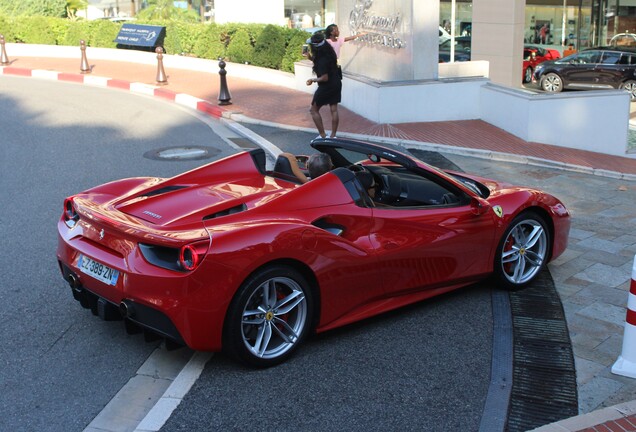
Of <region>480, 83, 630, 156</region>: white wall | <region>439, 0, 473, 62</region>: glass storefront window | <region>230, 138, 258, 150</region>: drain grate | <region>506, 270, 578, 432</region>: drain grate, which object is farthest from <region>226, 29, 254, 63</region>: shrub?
<region>506, 270, 578, 432</region>: drain grate

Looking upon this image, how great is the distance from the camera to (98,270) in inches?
204

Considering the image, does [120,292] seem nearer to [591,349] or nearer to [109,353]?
[109,353]

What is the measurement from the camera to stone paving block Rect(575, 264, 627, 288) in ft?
22.9

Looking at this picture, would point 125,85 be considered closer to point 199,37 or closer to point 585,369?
point 199,37

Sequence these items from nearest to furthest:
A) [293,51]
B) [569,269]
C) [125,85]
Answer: [569,269], [125,85], [293,51]

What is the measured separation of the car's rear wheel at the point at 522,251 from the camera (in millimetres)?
6543

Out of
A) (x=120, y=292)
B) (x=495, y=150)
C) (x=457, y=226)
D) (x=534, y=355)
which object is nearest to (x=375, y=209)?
(x=457, y=226)

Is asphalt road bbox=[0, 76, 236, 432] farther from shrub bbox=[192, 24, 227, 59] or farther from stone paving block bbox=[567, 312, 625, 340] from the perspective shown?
shrub bbox=[192, 24, 227, 59]

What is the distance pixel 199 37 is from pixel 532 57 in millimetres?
12399

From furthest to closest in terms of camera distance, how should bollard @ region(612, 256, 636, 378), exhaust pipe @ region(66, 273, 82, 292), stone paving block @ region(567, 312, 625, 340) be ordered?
stone paving block @ region(567, 312, 625, 340)
exhaust pipe @ region(66, 273, 82, 292)
bollard @ region(612, 256, 636, 378)

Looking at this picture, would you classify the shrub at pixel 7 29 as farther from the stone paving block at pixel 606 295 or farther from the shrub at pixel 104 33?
the stone paving block at pixel 606 295

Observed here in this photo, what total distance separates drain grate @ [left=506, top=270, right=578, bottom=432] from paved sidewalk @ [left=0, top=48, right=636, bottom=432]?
93 millimetres

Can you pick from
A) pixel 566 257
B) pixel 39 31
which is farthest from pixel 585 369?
pixel 39 31

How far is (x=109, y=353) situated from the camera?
542 centimetres
